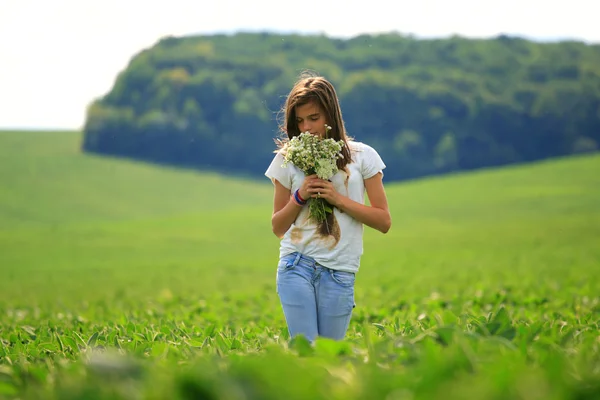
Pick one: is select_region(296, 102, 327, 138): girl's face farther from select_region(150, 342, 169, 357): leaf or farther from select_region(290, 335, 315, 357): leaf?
select_region(290, 335, 315, 357): leaf

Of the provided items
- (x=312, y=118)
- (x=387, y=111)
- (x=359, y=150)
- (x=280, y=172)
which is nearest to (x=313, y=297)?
(x=280, y=172)

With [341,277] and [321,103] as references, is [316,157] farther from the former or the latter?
[341,277]

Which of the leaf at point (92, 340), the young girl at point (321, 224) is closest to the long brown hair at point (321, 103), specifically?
the young girl at point (321, 224)

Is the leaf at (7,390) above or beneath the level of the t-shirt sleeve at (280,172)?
beneath

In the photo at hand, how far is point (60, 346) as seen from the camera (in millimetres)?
5973

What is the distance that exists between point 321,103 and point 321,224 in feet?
2.67

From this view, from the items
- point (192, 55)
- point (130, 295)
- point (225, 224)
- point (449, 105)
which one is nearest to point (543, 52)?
point (449, 105)

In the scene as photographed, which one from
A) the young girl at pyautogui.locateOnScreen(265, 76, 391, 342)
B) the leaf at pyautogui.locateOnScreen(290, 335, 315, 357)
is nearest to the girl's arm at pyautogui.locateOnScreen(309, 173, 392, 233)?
the young girl at pyautogui.locateOnScreen(265, 76, 391, 342)

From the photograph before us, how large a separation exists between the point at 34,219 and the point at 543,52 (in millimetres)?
73604

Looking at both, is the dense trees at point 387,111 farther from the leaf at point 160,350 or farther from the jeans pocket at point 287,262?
the leaf at point 160,350

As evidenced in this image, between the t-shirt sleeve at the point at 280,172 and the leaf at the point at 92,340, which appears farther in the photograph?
the t-shirt sleeve at the point at 280,172

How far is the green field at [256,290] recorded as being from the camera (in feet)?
9.52

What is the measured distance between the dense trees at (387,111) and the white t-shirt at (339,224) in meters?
85.4

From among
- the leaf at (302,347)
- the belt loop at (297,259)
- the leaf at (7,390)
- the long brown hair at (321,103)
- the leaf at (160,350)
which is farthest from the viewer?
the long brown hair at (321,103)
